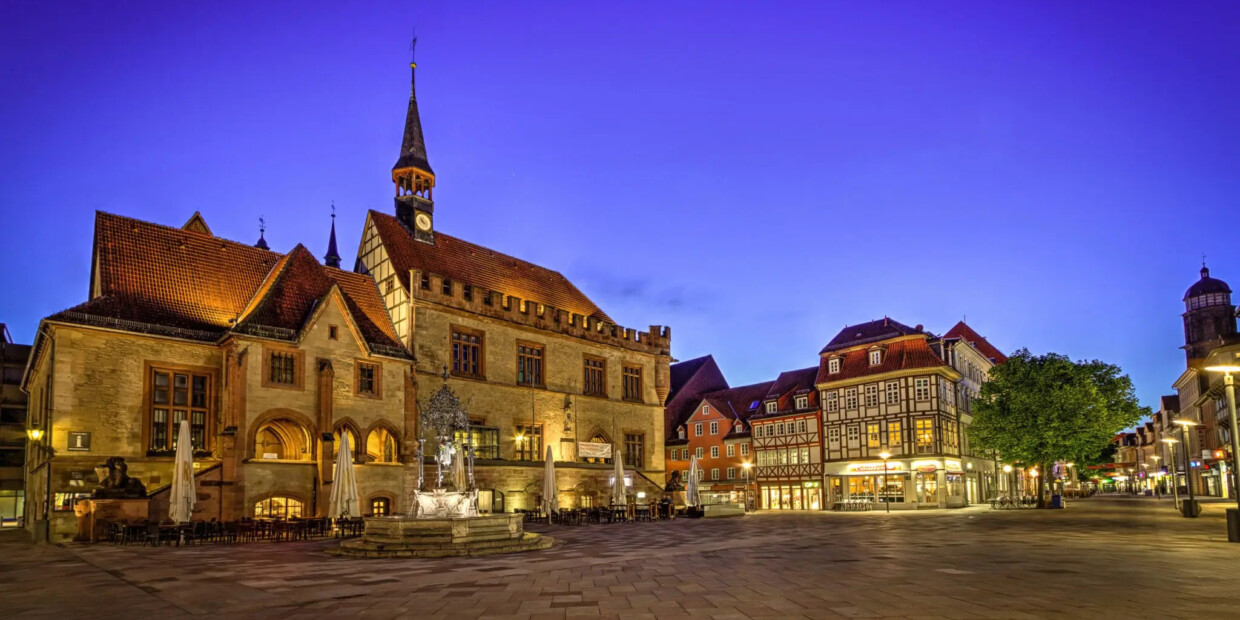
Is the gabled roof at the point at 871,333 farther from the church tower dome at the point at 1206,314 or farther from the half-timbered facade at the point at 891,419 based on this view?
the church tower dome at the point at 1206,314

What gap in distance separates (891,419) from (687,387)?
24.2 m

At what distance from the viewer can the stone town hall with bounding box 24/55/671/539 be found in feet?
97.9

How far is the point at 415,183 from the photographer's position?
45969mm

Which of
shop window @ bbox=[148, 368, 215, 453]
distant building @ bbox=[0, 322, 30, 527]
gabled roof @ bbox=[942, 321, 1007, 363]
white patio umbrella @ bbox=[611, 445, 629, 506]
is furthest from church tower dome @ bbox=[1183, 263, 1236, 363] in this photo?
distant building @ bbox=[0, 322, 30, 527]

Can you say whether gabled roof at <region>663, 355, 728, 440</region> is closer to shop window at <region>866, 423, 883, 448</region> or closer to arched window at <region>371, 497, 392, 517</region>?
shop window at <region>866, 423, 883, 448</region>

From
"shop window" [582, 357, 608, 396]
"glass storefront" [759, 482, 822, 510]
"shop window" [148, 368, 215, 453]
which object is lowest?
"glass storefront" [759, 482, 822, 510]

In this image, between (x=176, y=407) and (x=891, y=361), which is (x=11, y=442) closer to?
(x=176, y=407)

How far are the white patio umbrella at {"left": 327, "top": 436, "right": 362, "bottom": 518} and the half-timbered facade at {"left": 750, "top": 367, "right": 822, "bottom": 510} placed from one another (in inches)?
1638

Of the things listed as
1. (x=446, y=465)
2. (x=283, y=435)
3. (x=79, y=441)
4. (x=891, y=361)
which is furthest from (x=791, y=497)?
(x=79, y=441)

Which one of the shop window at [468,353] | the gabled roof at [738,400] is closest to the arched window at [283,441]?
the shop window at [468,353]

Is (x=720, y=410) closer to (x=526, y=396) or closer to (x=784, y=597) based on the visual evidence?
(x=526, y=396)

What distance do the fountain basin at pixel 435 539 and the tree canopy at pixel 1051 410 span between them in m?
38.3

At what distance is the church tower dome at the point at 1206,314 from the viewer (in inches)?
3809

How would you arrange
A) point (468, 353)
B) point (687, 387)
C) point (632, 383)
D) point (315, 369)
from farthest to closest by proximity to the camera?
point (687, 387) → point (632, 383) → point (468, 353) → point (315, 369)
